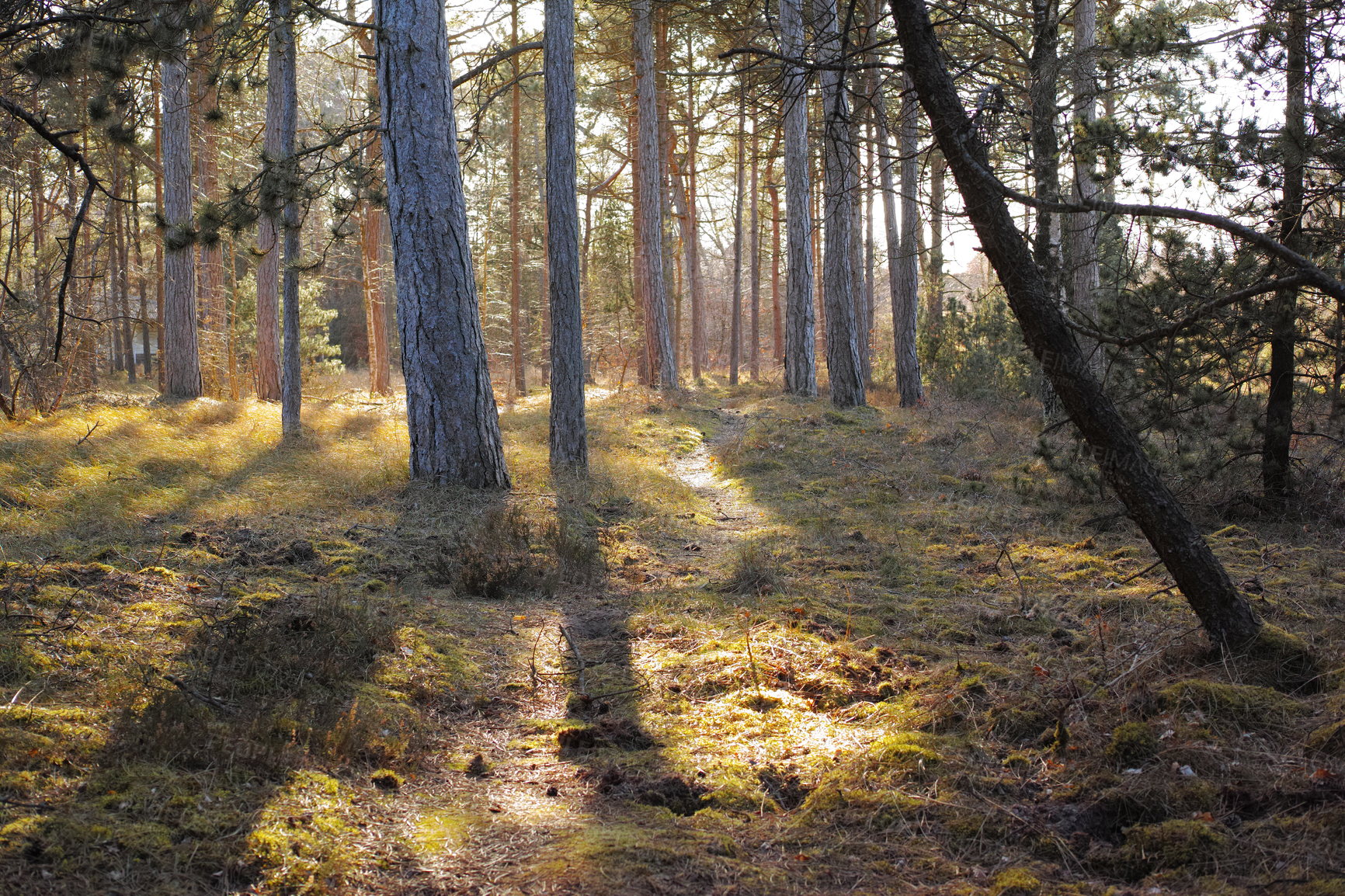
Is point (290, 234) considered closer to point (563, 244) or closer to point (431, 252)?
point (431, 252)

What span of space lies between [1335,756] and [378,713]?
148 inches

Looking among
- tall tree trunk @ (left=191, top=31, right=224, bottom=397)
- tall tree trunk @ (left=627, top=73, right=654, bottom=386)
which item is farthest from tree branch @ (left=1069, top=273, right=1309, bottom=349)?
tall tree trunk @ (left=191, top=31, right=224, bottom=397)

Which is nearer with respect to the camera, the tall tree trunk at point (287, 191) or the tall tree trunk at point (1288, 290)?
the tall tree trunk at point (1288, 290)

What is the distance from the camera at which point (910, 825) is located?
9.85 feet

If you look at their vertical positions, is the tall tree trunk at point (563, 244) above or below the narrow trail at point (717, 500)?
above

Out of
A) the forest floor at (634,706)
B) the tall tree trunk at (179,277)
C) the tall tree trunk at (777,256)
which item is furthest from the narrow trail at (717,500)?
the tall tree trunk at (777,256)

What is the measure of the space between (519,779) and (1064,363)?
9.98 feet

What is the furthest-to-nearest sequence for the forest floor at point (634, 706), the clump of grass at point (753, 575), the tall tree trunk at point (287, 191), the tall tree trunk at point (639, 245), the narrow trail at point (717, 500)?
the tall tree trunk at point (639, 245) → the tall tree trunk at point (287, 191) → the narrow trail at point (717, 500) → the clump of grass at point (753, 575) → the forest floor at point (634, 706)

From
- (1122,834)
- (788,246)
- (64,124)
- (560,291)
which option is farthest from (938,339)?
(64,124)

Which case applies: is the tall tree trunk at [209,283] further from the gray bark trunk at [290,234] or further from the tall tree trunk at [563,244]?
the tall tree trunk at [563,244]

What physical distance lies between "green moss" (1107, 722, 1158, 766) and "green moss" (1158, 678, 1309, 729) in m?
0.28

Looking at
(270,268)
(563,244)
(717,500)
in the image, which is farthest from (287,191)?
(270,268)

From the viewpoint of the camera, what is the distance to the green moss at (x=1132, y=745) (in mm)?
3188

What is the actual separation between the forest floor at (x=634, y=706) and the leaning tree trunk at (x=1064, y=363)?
0.32 m
